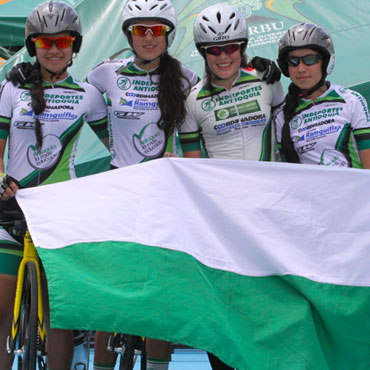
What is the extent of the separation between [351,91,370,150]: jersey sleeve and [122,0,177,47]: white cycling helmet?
1206 mm

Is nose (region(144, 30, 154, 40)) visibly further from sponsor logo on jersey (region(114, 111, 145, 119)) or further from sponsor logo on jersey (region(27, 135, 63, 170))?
sponsor logo on jersey (region(27, 135, 63, 170))

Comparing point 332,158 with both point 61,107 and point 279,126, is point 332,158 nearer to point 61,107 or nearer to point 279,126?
point 279,126

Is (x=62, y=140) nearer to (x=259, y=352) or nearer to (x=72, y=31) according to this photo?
(x=72, y=31)

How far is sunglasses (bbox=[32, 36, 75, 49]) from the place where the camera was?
4.40 m

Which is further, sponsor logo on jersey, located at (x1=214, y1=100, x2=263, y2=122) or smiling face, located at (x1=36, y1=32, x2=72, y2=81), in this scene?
sponsor logo on jersey, located at (x1=214, y1=100, x2=263, y2=122)

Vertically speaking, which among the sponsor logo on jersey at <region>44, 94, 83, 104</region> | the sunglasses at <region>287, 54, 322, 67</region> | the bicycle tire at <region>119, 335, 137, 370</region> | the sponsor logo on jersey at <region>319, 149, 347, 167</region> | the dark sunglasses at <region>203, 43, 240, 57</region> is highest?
the dark sunglasses at <region>203, 43, 240, 57</region>

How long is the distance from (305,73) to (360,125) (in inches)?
17.7

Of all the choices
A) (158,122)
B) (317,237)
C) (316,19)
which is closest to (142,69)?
(158,122)

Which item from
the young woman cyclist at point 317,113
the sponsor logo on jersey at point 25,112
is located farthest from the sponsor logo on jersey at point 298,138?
the sponsor logo on jersey at point 25,112

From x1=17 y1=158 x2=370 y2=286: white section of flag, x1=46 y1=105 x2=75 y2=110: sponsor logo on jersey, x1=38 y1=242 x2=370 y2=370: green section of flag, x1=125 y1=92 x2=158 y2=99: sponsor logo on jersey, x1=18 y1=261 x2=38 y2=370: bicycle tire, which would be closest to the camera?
x1=38 y1=242 x2=370 y2=370: green section of flag

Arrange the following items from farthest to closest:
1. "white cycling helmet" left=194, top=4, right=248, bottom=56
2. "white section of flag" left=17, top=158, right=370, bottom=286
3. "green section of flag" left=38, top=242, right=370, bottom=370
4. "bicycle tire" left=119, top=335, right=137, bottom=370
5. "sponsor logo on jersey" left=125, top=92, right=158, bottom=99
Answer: "sponsor logo on jersey" left=125, top=92, right=158, bottom=99 < "white cycling helmet" left=194, top=4, right=248, bottom=56 < "bicycle tire" left=119, top=335, right=137, bottom=370 < "white section of flag" left=17, top=158, right=370, bottom=286 < "green section of flag" left=38, top=242, right=370, bottom=370

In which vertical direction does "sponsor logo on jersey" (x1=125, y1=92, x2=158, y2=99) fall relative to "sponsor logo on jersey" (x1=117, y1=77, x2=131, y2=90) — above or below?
below

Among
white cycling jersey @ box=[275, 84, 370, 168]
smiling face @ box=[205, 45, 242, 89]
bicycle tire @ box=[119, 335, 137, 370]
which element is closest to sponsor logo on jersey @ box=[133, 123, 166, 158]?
smiling face @ box=[205, 45, 242, 89]

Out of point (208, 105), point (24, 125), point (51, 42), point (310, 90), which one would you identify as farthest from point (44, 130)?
point (310, 90)
